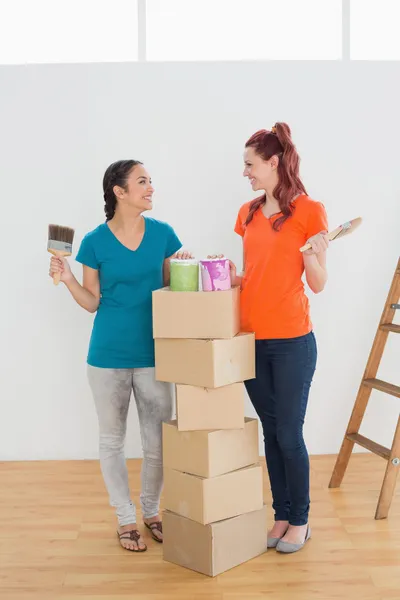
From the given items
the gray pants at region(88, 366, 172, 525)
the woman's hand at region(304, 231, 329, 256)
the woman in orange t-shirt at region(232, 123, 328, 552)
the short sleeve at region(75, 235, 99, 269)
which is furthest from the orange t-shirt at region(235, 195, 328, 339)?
the short sleeve at region(75, 235, 99, 269)

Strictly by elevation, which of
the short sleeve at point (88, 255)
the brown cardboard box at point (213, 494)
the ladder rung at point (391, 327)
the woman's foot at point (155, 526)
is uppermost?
the short sleeve at point (88, 255)

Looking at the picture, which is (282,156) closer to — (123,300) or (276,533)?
(123,300)

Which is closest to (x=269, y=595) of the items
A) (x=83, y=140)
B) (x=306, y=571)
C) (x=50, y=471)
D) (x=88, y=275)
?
(x=306, y=571)

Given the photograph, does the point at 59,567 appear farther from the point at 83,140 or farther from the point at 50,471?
the point at 83,140

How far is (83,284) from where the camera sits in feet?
8.86

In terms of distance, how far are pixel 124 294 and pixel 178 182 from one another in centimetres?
125

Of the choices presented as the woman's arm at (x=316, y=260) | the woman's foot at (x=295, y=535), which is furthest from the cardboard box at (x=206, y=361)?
the woman's foot at (x=295, y=535)

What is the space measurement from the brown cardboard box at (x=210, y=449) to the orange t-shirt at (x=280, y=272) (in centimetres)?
38

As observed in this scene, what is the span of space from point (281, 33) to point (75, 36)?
109cm

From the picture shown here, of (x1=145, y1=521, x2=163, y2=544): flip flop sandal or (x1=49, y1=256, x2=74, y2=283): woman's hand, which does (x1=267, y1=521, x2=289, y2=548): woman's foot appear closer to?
(x1=145, y1=521, x2=163, y2=544): flip flop sandal

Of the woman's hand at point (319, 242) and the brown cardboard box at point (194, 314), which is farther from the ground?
the woman's hand at point (319, 242)

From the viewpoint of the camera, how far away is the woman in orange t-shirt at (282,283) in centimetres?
250

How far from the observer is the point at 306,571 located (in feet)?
8.13

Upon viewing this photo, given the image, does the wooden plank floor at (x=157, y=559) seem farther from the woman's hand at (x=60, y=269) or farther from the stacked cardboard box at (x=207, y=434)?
the woman's hand at (x=60, y=269)
